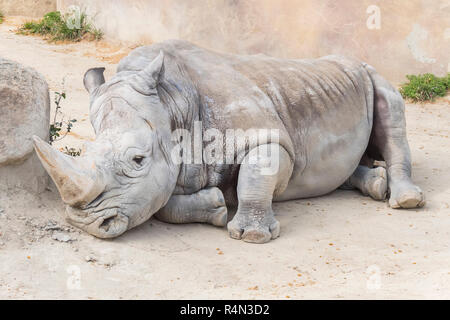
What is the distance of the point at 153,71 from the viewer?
504 cm

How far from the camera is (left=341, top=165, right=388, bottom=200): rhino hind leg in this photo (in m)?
6.33

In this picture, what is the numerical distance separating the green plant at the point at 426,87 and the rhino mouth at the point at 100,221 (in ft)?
19.6

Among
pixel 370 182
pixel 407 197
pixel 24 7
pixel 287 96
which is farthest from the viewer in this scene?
pixel 24 7

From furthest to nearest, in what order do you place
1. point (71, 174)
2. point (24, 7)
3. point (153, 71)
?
point (24, 7)
point (153, 71)
point (71, 174)

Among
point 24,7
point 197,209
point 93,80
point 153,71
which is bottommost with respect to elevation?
point 197,209

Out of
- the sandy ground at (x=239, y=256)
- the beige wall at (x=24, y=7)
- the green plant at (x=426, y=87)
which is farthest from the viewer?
the beige wall at (x=24, y=7)

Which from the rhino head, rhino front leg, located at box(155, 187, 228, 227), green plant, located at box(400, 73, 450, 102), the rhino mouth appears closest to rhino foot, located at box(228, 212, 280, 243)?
rhino front leg, located at box(155, 187, 228, 227)

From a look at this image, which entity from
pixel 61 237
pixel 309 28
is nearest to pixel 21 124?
pixel 61 237

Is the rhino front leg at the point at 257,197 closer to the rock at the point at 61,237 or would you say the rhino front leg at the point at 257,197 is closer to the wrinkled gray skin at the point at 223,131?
the wrinkled gray skin at the point at 223,131

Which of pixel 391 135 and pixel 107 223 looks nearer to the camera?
pixel 107 223

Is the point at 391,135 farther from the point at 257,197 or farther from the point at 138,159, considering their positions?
the point at 138,159

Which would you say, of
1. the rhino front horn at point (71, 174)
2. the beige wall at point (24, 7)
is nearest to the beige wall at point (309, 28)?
the beige wall at point (24, 7)

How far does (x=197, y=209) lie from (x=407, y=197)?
74.8 inches

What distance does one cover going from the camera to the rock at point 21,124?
4.83m
